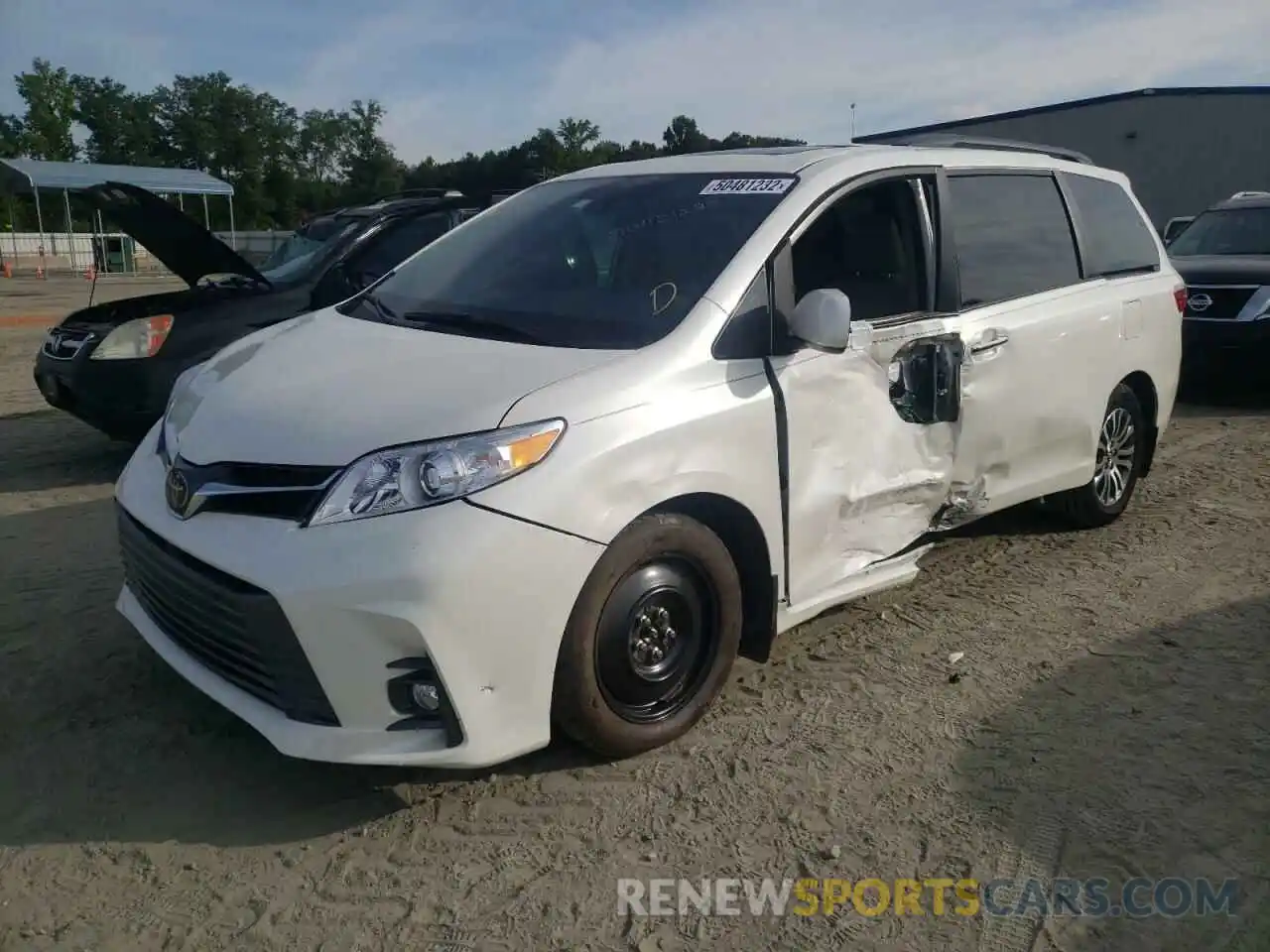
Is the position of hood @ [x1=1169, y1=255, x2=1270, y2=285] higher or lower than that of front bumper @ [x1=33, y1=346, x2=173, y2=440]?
higher

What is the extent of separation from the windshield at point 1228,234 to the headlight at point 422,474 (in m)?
9.98

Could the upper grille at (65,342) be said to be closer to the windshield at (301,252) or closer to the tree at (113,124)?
the windshield at (301,252)

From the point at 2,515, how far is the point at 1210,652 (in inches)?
232

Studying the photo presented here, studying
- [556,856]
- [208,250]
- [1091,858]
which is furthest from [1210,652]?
[208,250]

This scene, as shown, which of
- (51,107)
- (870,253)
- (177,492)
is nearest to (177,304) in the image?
(177,492)

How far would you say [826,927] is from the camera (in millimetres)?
2566

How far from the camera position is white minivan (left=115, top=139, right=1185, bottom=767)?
273 centimetres

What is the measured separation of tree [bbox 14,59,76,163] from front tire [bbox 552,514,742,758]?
248 ft

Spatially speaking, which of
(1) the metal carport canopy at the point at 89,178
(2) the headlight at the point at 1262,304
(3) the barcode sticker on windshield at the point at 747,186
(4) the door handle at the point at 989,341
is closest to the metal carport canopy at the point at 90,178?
(1) the metal carport canopy at the point at 89,178

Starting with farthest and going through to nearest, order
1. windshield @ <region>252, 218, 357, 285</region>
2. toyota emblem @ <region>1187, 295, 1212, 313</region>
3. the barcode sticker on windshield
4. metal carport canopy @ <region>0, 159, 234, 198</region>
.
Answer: metal carport canopy @ <region>0, 159, 234, 198</region> → toyota emblem @ <region>1187, 295, 1212, 313</region> → windshield @ <region>252, 218, 357, 285</region> → the barcode sticker on windshield

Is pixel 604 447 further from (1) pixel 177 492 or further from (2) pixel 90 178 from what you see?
A: (2) pixel 90 178

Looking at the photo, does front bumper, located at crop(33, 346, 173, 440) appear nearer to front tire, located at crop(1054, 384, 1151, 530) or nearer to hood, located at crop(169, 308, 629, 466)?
hood, located at crop(169, 308, 629, 466)

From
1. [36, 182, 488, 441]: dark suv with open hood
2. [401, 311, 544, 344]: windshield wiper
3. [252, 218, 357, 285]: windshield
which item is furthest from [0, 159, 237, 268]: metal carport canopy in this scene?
[401, 311, 544, 344]: windshield wiper

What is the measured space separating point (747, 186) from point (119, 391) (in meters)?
4.14
